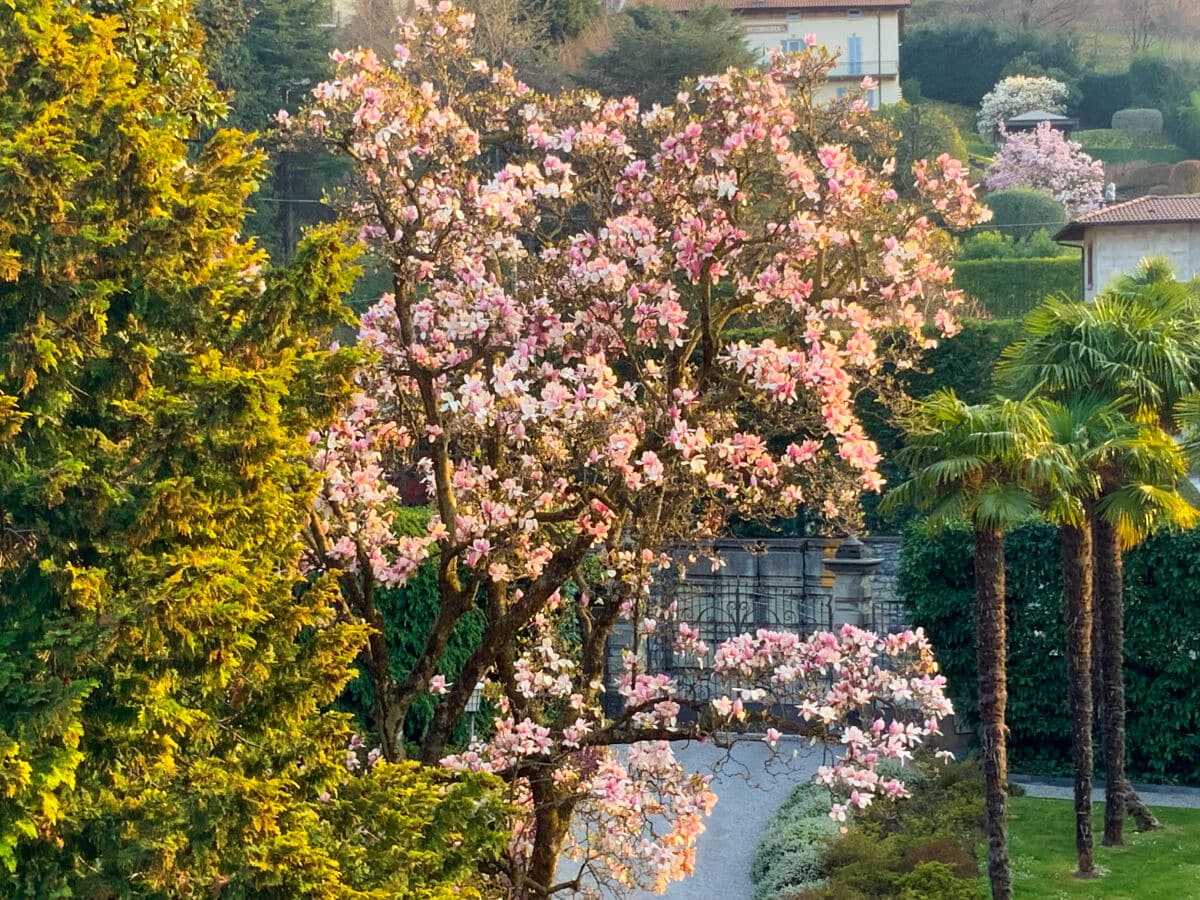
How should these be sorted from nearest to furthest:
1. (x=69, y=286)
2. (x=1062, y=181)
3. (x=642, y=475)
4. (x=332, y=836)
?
(x=69, y=286)
(x=332, y=836)
(x=642, y=475)
(x=1062, y=181)

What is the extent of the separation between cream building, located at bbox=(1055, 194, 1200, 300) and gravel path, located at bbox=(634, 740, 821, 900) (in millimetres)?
20089

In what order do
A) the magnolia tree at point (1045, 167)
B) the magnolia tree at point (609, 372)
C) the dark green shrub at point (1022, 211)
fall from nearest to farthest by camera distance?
the magnolia tree at point (609, 372) → the dark green shrub at point (1022, 211) → the magnolia tree at point (1045, 167)

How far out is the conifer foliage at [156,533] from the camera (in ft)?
16.3

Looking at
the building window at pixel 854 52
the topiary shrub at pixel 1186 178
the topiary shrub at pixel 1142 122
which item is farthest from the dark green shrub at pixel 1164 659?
the building window at pixel 854 52

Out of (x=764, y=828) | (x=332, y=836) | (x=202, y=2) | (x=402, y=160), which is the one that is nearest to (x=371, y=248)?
(x=402, y=160)

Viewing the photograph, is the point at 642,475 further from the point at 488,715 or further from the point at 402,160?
the point at 488,715

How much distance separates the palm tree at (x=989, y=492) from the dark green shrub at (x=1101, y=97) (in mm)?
55607

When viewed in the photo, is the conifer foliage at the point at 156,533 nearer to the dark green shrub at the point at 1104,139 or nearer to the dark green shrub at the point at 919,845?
the dark green shrub at the point at 919,845

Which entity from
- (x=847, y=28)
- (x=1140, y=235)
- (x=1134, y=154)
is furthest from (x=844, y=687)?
(x=847, y=28)

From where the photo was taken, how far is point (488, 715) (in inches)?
545

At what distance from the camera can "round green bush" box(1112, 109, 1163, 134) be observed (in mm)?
57844

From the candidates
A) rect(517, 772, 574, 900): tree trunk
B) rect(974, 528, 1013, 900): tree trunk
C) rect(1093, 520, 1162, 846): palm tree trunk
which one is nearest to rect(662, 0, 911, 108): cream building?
rect(1093, 520, 1162, 846): palm tree trunk

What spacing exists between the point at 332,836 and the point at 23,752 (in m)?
1.28

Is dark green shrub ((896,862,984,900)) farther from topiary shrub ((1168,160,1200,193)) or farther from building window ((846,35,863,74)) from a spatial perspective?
building window ((846,35,863,74))
